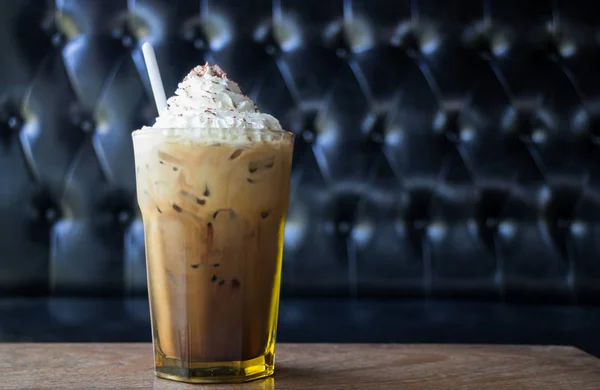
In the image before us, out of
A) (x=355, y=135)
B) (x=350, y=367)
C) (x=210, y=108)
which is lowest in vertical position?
(x=350, y=367)

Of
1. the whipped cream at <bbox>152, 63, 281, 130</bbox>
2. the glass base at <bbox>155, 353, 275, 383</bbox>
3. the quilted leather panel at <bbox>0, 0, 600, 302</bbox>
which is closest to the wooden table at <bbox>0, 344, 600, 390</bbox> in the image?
the glass base at <bbox>155, 353, 275, 383</bbox>

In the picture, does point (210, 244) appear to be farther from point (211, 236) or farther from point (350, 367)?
point (350, 367)

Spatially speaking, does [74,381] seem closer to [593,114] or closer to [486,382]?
[486,382]

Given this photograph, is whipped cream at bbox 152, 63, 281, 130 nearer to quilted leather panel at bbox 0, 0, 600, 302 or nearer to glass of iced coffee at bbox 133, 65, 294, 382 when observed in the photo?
glass of iced coffee at bbox 133, 65, 294, 382

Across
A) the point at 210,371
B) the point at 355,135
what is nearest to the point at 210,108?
the point at 210,371

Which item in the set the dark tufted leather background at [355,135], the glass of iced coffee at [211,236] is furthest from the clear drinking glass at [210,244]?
the dark tufted leather background at [355,135]

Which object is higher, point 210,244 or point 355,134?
point 355,134

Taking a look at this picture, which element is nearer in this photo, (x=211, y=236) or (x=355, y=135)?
(x=211, y=236)
